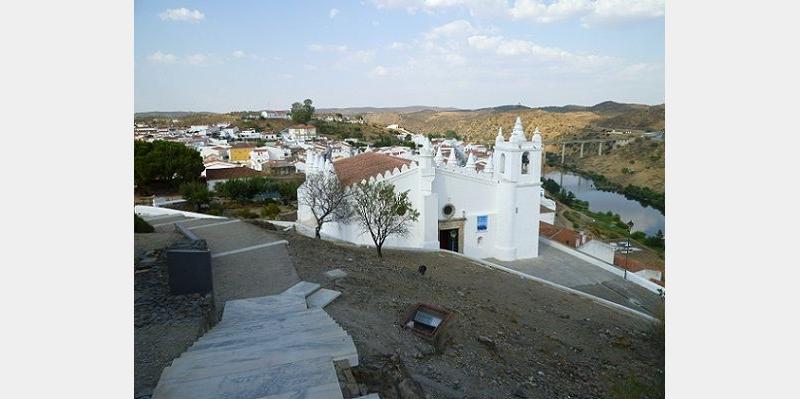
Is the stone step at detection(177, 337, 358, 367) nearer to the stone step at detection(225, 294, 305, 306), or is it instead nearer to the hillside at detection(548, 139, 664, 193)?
the stone step at detection(225, 294, 305, 306)

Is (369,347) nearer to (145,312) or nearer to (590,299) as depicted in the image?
(145,312)

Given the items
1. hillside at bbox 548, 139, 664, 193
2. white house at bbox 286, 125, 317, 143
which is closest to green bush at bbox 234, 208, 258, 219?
hillside at bbox 548, 139, 664, 193

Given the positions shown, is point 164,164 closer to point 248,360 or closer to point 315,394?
point 248,360

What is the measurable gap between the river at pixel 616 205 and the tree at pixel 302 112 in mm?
33775

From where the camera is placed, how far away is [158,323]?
4570 millimetres

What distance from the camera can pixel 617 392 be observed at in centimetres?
520

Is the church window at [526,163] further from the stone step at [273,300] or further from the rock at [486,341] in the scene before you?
the stone step at [273,300]

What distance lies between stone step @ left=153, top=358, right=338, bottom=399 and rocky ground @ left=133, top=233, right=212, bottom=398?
27 centimetres

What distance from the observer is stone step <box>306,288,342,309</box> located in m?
5.57

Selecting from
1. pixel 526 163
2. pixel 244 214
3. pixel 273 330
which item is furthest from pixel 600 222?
pixel 273 330

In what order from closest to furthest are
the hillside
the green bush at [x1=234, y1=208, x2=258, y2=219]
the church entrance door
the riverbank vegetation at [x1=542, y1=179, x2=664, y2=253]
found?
the church entrance door < the green bush at [x1=234, y1=208, x2=258, y2=219] < the riverbank vegetation at [x1=542, y1=179, x2=664, y2=253] < the hillside

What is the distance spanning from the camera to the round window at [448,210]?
13389 millimetres

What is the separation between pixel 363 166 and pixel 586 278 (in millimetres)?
7095

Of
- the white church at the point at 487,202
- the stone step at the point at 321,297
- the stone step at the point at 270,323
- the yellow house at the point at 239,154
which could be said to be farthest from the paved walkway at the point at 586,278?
the yellow house at the point at 239,154
